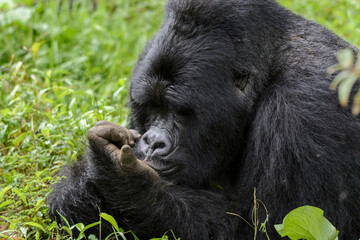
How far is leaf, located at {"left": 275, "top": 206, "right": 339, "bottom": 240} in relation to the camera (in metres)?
3.42

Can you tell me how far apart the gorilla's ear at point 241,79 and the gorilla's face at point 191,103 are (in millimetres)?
41

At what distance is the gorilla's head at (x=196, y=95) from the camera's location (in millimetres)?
4168

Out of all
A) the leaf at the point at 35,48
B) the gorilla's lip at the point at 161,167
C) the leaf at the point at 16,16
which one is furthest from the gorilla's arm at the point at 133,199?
the leaf at the point at 16,16

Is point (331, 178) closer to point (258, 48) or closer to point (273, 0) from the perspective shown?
point (258, 48)

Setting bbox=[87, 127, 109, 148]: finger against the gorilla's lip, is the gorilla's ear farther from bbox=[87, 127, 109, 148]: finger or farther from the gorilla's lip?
bbox=[87, 127, 109, 148]: finger

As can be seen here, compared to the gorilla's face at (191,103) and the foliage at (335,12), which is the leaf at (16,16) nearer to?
the foliage at (335,12)

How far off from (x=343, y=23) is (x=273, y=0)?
378cm

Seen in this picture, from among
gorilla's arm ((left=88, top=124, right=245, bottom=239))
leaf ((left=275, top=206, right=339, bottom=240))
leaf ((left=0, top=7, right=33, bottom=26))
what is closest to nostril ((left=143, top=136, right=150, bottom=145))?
gorilla's arm ((left=88, top=124, right=245, bottom=239))

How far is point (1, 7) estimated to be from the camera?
7047 millimetres

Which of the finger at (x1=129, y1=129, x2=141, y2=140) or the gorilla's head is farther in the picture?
the finger at (x1=129, y1=129, x2=141, y2=140)

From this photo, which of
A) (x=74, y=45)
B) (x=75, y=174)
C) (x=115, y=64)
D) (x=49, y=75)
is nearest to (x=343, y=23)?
→ (x=115, y=64)

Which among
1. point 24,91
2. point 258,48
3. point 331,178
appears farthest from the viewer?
point 24,91

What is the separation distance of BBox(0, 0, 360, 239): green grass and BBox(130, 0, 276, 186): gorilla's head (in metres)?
0.94

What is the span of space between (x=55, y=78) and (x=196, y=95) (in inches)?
111
